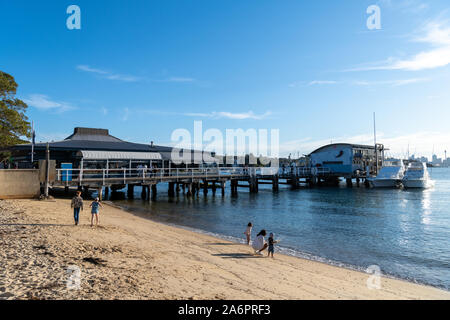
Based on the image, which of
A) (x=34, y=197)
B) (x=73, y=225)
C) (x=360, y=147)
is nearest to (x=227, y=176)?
(x=34, y=197)

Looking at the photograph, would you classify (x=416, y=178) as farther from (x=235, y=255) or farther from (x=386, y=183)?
(x=235, y=255)

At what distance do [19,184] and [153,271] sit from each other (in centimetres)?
1878

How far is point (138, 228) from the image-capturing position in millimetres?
15766

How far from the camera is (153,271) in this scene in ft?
27.2

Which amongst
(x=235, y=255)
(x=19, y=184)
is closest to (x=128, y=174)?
(x=19, y=184)

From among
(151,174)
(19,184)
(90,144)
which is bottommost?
(19,184)

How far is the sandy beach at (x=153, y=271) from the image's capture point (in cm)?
670

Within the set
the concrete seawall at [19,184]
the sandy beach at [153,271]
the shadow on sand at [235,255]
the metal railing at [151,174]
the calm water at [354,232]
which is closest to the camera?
the sandy beach at [153,271]

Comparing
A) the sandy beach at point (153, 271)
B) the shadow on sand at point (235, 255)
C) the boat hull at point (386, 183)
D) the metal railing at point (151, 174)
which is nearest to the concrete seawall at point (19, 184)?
the metal railing at point (151, 174)

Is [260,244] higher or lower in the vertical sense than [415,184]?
higher

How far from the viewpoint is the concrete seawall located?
20891 millimetres

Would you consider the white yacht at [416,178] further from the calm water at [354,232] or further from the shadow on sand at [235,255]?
the shadow on sand at [235,255]

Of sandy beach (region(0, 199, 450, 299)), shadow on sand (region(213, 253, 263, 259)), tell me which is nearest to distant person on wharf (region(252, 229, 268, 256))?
shadow on sand (region(213, 253, 263, 259))

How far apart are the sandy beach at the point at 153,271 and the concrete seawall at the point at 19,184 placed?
890 cm
